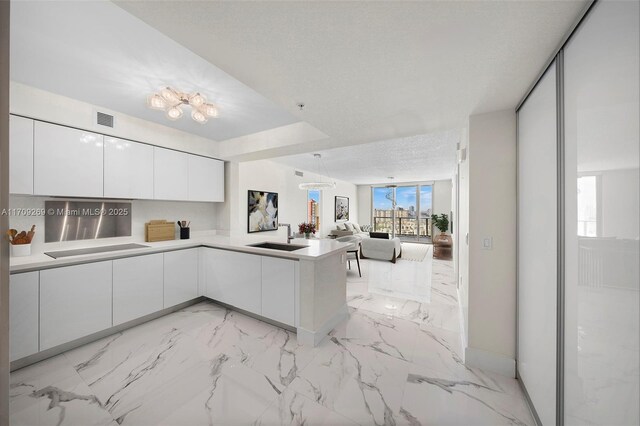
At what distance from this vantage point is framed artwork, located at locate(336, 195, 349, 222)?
8.59 meters

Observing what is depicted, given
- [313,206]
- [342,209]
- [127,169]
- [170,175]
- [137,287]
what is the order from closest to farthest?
[137,287], [127,169], [170,175], [313,206], [342,209]

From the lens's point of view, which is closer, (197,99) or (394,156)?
(197,99)

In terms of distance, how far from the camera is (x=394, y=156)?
15.9 feet

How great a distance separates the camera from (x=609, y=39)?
87cm

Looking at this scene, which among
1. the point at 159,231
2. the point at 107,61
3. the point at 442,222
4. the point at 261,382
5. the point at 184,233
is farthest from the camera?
the point at 442,222

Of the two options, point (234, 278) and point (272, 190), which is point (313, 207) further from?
point (234, 278)

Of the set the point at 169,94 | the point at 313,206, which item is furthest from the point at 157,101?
the point at 313,206

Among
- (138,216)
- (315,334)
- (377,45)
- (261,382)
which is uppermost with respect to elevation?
(377,45)

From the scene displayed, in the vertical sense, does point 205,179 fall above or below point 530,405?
above

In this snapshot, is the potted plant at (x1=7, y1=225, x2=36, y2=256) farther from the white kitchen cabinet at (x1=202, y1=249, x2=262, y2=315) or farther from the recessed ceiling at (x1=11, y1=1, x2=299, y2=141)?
the white kitchen cabinet at (x1=202, y1=249, x2=262, y2=315)

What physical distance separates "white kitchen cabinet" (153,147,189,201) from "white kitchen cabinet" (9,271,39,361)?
1.32 metres

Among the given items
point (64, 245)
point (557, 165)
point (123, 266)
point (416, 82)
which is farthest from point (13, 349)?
point (557, 165)

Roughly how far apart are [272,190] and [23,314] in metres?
3.89

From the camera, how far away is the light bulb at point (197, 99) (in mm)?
2012
